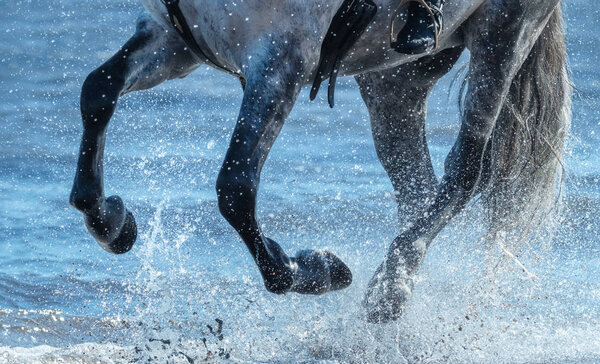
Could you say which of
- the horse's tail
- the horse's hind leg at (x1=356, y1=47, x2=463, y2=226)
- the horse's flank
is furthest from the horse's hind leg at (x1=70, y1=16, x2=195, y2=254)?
the horse's tail

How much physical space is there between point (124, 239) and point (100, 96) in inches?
23.6

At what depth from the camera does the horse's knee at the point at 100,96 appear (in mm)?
3080

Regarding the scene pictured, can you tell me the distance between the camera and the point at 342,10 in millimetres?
3131

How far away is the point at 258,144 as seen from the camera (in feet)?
9.52

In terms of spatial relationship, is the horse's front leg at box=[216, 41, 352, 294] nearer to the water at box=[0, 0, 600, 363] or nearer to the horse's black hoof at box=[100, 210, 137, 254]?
the water at box=[0, 0, 600, 363]

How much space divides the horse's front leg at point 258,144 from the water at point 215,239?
0.51 m

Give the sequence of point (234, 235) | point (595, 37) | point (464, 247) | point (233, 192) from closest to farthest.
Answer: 1. point (233, 192)
2. point (464, 247)
3. point (234, 235)
4. point (595, 37)

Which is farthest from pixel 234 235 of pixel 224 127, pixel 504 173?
pixel 504 173

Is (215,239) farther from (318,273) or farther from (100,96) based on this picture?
(100,96)

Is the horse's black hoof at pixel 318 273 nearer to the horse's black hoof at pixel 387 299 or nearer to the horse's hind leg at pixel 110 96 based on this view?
the horse's black hoof at pixel 387 299

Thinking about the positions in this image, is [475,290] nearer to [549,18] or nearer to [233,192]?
[549,18]

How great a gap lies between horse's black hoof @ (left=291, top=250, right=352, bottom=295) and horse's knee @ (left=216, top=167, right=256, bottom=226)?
0.42m

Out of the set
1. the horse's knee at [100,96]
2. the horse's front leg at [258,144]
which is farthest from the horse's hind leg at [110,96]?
the horse's front leg at [258,144]

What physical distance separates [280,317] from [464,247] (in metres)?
1.08
